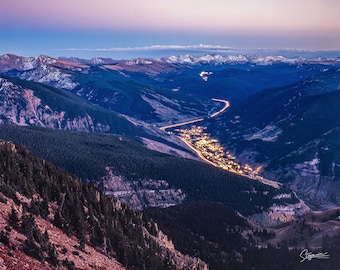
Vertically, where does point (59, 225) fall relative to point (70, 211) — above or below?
below

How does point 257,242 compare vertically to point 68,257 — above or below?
below

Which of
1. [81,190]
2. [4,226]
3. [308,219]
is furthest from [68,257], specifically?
[308,219]

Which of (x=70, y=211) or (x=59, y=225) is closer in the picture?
(x=59, y=225)

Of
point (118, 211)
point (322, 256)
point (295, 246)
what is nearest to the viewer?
point (118, 211)

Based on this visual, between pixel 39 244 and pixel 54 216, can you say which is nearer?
pixel 39 244

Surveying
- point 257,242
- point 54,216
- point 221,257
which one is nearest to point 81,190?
point 54,216

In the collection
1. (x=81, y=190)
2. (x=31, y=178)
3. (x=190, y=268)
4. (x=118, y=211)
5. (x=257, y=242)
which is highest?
(x=31, y=178)

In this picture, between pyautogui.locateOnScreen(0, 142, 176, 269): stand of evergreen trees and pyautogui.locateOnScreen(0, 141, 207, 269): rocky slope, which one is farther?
pyautogui.locateOnScreen(0, 142, 176, 269): stand of evergreen trees

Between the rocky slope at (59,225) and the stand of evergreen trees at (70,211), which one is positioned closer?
the rocky slope at (59,225)

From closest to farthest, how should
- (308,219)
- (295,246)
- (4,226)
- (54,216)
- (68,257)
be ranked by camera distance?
1. (4,226)
2. (68,257)
3. (54,216)
4. (295,246)
5. (308,219)

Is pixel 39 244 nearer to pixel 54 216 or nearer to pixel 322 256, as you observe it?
pixel 54 216
